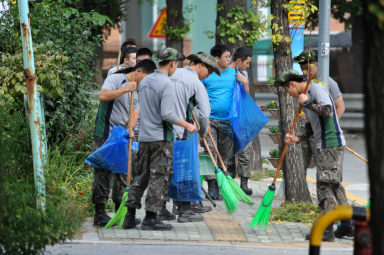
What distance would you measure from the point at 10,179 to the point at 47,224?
538mm

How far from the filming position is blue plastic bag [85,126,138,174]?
7.66 m

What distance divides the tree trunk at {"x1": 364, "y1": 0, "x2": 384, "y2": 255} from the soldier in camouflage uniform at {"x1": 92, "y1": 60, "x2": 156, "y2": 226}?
416cm

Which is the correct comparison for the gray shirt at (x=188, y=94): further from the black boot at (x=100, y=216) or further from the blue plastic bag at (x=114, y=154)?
the black boot at (x=100, y=216)

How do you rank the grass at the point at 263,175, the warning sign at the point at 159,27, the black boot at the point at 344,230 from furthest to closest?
the warning sign at the point at 159,27 < the grass at the point at 263,175 < the black boot at the point at 344,230

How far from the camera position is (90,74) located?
10.3 m

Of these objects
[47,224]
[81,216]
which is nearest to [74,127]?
[81,216]

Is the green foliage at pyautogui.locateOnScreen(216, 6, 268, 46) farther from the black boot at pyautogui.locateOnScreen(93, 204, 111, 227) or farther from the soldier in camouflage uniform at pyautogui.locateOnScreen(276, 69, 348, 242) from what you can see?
the black boot at pyautogui.locateOnScreen(93, 204, 111, 227)

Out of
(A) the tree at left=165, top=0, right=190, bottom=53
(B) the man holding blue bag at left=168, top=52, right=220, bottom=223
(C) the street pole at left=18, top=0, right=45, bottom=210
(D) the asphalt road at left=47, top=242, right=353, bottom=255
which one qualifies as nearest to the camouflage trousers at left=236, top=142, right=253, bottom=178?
(B) the man holding blue bag at left=168, top=52, right=220, bottom=223

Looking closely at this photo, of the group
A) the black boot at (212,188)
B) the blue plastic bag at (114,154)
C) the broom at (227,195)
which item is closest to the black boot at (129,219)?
the blue plastic bag at (114,154)

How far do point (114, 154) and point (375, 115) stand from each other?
14.0 ft

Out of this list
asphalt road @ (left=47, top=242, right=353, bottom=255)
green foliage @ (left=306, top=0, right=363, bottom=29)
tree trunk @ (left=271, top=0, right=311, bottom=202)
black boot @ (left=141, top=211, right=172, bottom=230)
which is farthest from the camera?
green foliage @ (left=306, top=0, right=363, bottom=29)

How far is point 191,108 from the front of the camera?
318 inches

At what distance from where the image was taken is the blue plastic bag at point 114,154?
25.1 feet

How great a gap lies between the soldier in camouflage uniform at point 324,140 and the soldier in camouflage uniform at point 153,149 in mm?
1104
